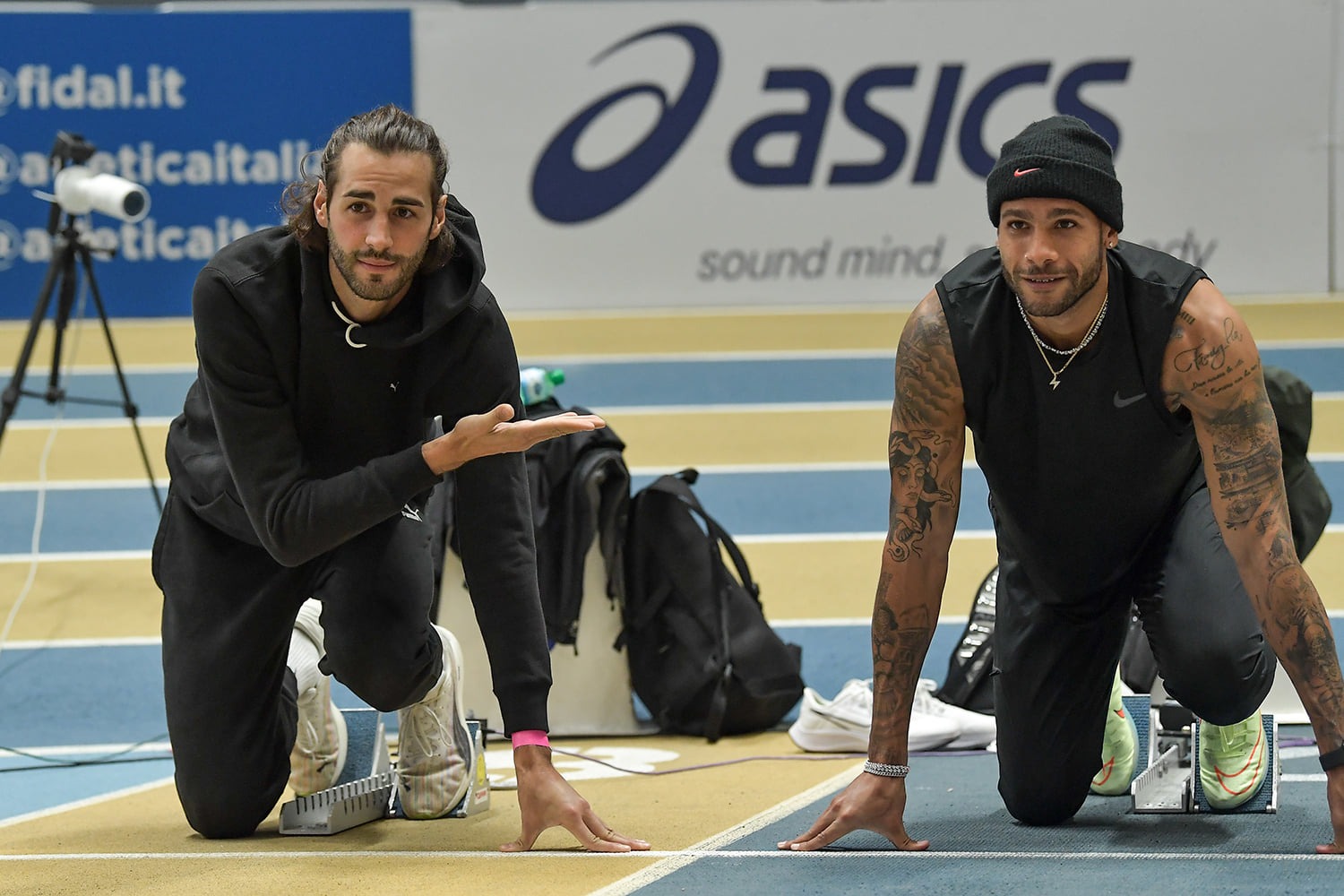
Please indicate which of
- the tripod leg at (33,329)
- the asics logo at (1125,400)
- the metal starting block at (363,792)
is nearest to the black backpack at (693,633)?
the metal starting block at (363,792)

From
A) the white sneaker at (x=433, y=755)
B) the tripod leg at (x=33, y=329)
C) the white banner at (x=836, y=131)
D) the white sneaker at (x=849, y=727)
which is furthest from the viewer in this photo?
the white banner at (x=836, y=131)

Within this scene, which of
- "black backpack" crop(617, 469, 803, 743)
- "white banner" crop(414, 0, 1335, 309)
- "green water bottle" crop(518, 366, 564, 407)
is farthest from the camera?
"white banner" crop(414, 0, 1335, 309)

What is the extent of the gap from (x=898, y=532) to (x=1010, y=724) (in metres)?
0.51

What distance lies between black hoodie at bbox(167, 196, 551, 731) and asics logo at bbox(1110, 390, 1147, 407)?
101 cm

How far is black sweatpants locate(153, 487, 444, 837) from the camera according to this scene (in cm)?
312

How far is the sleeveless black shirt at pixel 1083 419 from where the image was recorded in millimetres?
2785

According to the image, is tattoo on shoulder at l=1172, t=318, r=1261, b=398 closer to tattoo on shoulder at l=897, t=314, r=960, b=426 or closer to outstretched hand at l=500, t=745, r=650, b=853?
tattoo on shoulder at l=897, t=314, r=960, b=426

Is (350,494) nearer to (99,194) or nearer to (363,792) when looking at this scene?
(363,792)

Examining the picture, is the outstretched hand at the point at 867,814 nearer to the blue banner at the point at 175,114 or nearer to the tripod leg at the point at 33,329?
the tripod leg at the point at 33,329

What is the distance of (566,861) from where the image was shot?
274 cm

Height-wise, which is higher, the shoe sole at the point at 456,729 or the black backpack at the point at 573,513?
the black backpack at the point at 573,513

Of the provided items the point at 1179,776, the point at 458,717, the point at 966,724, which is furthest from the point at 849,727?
the point at 458,717

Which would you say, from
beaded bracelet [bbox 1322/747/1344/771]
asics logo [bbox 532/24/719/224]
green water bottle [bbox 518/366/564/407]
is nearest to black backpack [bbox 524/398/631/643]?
green water bottle [bbox 518/366/564/407]

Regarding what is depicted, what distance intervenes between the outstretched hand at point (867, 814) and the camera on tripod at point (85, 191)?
3.28m
